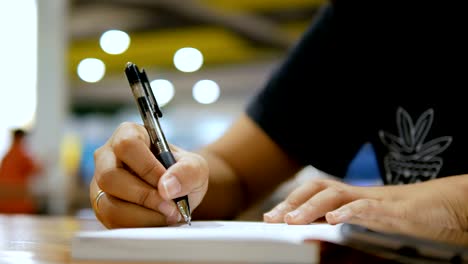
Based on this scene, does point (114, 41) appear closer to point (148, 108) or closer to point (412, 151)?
point (412, 151)

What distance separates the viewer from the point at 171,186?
0.62 meters

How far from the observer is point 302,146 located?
111 centimetres

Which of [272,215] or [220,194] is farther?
[220,194]

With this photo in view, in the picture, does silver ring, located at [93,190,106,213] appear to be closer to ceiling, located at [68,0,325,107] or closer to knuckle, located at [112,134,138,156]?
knuckle, located at [112,134,138,156]

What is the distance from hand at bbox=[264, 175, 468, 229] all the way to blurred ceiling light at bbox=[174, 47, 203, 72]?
29.4 ft

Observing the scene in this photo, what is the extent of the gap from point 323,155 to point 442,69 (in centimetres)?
26

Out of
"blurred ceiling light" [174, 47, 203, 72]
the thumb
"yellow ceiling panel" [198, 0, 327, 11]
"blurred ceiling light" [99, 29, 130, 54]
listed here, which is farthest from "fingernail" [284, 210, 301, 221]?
"blurred ceiling light" [174, 47, 203, 72]

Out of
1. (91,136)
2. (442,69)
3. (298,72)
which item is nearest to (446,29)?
(442,69)

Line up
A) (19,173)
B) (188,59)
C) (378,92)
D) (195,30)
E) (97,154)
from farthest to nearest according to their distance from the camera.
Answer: (188,59)
(195,30)
(19,173)
(378,92)
(97,154)

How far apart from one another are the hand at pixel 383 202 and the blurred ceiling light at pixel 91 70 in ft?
32.6

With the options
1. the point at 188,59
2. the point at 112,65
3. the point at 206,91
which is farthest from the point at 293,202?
the point at 206,91

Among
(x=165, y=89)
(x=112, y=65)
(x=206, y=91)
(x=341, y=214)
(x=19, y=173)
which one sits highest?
(x=112, y=65)

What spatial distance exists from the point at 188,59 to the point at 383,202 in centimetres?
954

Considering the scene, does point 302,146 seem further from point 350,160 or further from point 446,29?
point 446,29
